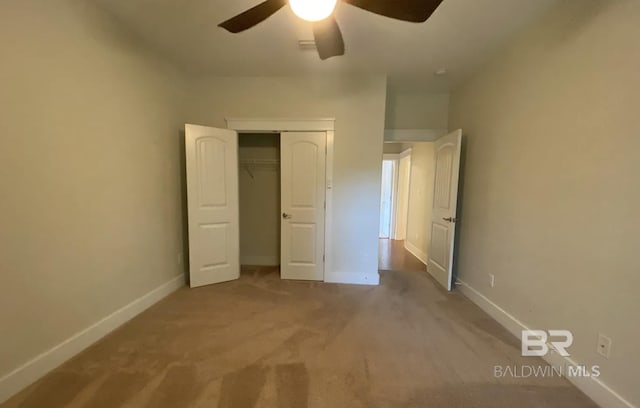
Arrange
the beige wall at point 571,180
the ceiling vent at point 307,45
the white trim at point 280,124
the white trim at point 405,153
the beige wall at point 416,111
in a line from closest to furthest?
the beige wall at point 571,180, the ceiling vent at point 307,45, the white trim at point 280,124, the beige wall at point 416,111, the white trim at point 405,153

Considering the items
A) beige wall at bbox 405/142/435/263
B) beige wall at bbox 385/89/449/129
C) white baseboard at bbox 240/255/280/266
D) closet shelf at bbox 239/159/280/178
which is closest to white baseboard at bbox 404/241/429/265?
beige wall at bbox 405/142/435/263

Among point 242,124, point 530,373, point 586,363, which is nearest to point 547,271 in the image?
point 586,363

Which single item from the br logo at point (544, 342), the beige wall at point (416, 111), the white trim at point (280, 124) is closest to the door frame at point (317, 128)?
the white trim at point (280, 124)

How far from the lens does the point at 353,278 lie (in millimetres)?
3611

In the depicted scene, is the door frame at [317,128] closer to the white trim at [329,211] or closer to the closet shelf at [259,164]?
the white trim at [329,211]

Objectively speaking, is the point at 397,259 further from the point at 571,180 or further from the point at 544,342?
the point at 571,180

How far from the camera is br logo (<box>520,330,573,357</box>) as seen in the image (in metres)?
1.93

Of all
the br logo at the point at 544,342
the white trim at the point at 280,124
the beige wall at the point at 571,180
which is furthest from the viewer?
the white trim at the point at 280,124

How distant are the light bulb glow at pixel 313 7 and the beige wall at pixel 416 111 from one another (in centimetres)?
282

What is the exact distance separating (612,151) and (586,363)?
1.36 meters

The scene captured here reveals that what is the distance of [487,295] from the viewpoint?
286 centimetres

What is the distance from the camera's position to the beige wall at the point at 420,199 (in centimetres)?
473

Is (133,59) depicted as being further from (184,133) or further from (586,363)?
(586,363)

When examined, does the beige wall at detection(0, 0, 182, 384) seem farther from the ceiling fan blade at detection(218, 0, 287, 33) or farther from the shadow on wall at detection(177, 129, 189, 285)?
the ceiling fan blade at detection(218, 0, 287, 33)
